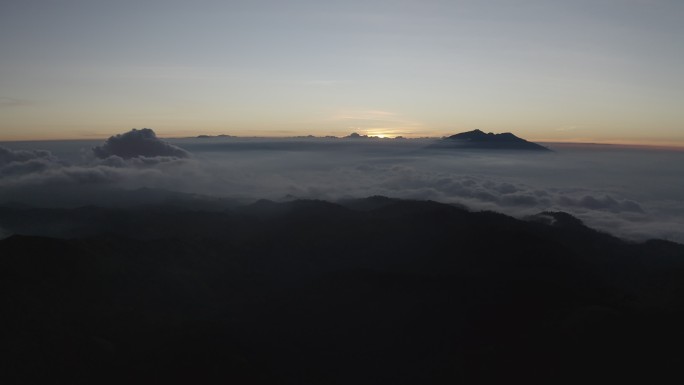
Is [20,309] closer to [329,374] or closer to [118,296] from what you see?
[118,296]

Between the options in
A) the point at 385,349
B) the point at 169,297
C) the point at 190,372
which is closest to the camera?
the point at 190,372

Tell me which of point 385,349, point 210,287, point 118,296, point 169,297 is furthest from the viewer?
point 210,287

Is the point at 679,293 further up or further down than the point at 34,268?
further down

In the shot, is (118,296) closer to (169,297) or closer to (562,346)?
(169,297)

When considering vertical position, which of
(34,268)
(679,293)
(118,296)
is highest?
(34,268)

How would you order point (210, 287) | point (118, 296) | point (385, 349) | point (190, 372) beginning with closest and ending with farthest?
1. point (190, 372)
2. point (385, 349)
3. point (118, 296)
4. point (210, 287)

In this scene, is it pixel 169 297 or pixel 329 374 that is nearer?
pixel 329 374

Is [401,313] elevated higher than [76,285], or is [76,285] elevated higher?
[76,285]

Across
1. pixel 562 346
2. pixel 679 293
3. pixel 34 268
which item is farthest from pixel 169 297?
pixel 679 293

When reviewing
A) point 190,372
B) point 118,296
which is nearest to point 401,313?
point 190,372
